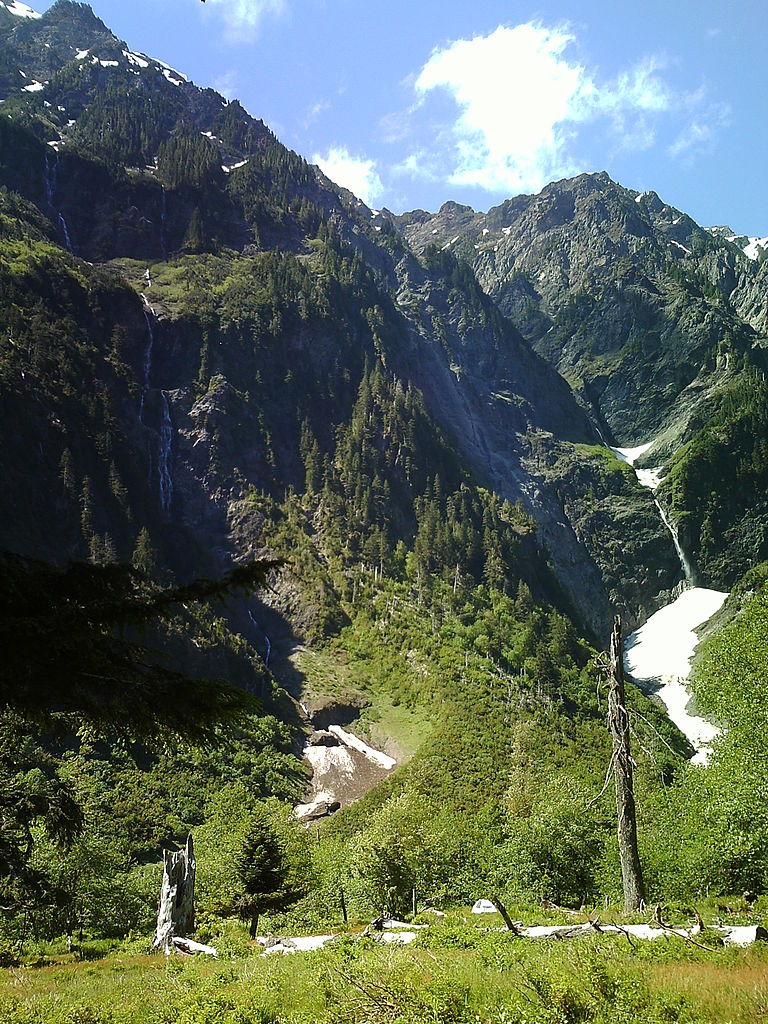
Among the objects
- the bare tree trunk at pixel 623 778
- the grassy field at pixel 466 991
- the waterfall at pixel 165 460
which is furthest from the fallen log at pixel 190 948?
the waterfall at pixel 165 460

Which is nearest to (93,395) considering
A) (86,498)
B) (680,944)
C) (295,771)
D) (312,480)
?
(86,498)

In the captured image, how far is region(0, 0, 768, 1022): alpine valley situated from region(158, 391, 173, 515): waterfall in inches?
36.1

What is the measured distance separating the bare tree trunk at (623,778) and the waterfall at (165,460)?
353 feet

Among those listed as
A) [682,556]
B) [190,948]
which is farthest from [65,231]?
[682,556]

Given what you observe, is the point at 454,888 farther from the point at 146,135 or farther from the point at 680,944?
the point at 146,135

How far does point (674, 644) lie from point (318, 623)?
A: 93960 millimetres

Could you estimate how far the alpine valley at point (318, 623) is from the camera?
28.4 ft

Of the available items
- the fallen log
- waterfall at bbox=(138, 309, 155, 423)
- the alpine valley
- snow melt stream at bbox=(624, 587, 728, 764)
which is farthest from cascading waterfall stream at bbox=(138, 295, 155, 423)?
snow melt stream at bbox=(624, 587, 728, 764)

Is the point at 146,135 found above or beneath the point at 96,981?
above

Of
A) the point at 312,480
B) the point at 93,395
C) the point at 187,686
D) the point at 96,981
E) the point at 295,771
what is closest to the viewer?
the point at 187,686

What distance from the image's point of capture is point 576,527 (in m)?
179

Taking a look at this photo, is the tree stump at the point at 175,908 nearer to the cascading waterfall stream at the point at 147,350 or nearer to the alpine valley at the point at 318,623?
the alpine valley at the point at 318,623

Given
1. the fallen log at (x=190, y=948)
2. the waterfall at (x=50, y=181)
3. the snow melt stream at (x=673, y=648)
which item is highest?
the waterfall at (x=50, y=181)

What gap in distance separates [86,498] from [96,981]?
91.4 metres
